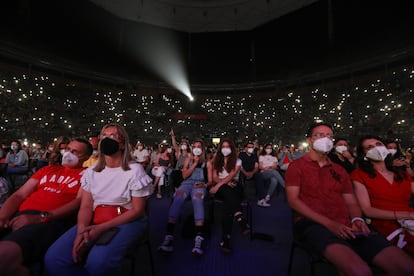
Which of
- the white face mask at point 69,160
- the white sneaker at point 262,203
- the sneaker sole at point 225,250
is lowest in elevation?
the white sneaker at point 262,203

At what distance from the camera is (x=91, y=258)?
1373mm

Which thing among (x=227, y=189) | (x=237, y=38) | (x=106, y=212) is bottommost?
(x=227, y=189)

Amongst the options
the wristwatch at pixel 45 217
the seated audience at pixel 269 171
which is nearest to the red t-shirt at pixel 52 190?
the wristwatch at pixel 45 217

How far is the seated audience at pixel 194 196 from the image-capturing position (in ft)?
8.64

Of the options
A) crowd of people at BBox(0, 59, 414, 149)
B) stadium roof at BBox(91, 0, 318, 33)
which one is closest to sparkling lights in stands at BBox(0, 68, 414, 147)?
crowd of people at BBox(0, 59, 414, 149)

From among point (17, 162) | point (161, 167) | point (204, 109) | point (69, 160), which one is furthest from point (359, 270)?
point (204, 109)

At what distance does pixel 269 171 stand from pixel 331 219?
380cm

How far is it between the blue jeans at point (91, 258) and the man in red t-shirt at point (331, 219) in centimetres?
152

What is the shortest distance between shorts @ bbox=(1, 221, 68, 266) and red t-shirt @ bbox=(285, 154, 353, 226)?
85.4 inches

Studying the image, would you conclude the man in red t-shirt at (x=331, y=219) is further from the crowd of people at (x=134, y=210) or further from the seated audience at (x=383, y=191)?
the seated audience at (x=383, y=191)

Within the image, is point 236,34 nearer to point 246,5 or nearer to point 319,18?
point 246,5

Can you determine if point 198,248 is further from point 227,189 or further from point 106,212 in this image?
point 106,212

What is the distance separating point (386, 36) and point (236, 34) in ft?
33.7

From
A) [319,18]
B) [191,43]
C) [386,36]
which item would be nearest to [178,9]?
[191,43]
